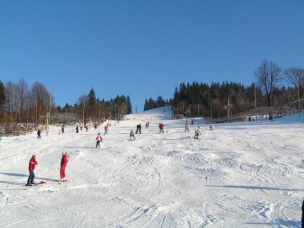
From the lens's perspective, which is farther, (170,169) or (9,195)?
(170,169)

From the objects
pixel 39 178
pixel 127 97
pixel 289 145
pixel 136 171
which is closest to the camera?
pixel 39 178

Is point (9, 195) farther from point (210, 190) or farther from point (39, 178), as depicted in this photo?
point (210, 190)

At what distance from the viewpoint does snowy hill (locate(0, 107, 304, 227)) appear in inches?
342

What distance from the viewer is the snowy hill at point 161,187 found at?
8695mm

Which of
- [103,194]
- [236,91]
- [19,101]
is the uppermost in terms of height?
[236,91]

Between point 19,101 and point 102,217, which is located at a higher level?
point 19,101

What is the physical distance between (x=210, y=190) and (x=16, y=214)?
7.78m

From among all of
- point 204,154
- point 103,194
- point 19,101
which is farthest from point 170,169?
point 19,101

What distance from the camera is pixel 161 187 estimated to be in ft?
42.3

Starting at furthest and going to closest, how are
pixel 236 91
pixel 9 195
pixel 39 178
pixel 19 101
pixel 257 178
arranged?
pixel 236 91
pixel 19 101
pixel 39 178
pixel 257 178
pixel 9 195

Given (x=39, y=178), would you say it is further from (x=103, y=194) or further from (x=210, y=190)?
(x=210, y=190)

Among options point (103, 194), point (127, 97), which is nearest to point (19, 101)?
point (103, 194)

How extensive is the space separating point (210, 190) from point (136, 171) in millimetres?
5361

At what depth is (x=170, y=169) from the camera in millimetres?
16609
